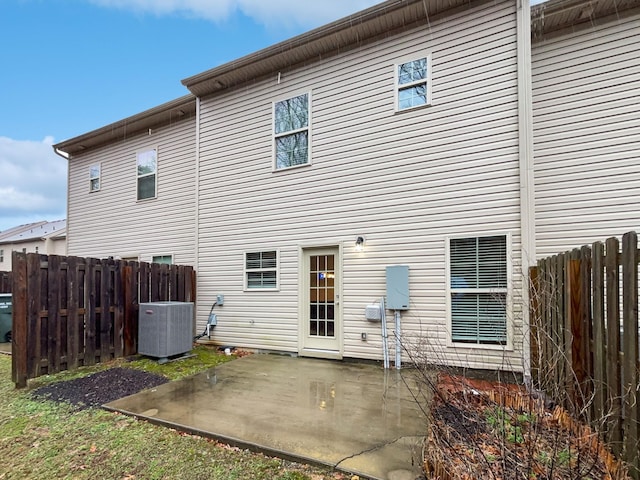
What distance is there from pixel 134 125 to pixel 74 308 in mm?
6202

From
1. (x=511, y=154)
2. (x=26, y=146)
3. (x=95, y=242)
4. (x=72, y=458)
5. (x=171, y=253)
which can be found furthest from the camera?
(x=26, y=146)

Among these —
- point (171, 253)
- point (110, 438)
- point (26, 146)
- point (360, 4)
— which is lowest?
point (110, 438)

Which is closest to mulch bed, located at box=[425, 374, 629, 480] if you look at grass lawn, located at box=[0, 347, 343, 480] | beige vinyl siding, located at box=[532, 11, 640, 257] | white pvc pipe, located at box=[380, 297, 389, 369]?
grass lawn, located at box=[0, 347, 343, 480]

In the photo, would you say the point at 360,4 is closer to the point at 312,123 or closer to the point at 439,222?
the point at 312,123

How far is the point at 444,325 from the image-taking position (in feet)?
17.9

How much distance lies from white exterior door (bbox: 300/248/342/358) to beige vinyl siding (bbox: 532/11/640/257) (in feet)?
11.8

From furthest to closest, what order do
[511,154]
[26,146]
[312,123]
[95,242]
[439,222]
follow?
[26,146], [95,242], [312,123], [439,222], [511,154]

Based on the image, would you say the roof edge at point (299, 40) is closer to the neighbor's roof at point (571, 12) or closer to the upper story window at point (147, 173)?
the neighbor's roof at point (571, 12)

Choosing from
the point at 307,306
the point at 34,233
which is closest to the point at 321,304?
the point at 307,306

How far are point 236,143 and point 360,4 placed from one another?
534cm

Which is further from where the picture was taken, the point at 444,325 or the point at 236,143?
the point at 236,143

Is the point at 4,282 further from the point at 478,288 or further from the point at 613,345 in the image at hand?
the point at 613,345

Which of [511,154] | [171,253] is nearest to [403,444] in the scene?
[511,154]

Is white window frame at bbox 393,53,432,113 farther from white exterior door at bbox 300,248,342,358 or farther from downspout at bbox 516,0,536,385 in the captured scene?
white exterior door at bbox 300,248,342,358
